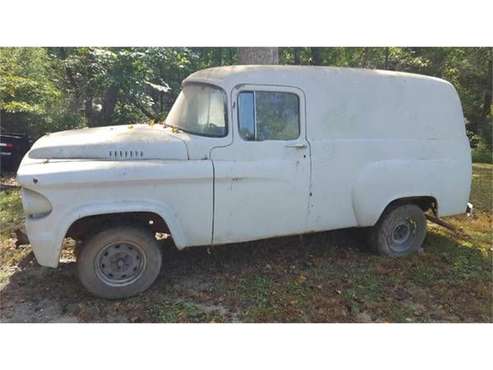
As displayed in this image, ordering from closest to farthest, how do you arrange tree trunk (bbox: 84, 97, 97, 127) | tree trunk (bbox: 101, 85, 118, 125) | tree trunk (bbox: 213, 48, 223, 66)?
tree trunk (bbox: 101, 85, 118, 125) < tree trunk (bbox: 84, 97, 97, 127) < tree trunk (bbox: 213, 48, 223, 66)

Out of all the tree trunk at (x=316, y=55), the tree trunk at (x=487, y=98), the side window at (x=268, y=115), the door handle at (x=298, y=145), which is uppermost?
the tree trunk at (x=316, y=55)

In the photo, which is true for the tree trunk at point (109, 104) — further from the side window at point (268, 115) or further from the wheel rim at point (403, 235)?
the wheel rim at point (403, 235)

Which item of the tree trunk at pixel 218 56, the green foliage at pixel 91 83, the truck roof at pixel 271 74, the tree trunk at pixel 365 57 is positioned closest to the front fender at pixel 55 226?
the truck roof at pixel 271 74

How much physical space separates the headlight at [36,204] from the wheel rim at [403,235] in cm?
382

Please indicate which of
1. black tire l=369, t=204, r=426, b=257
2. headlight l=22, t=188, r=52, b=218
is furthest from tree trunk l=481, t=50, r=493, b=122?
headlight l=22, t=188, r=52, b=218

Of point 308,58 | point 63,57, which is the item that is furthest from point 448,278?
point 308,58

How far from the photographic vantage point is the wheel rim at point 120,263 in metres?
3.57

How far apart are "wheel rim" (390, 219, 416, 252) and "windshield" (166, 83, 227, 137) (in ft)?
8.45

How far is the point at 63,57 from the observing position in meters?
11.0

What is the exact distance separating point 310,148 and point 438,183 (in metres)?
1.82

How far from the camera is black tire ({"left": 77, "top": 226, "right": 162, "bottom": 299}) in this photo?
3.50 meters

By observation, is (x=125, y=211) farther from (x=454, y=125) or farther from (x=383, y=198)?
(x=454, y=125)

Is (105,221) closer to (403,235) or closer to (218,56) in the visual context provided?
(403,235)

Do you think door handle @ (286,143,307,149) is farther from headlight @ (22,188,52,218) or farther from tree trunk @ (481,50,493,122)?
tree trunk @ (481,50,493,122)
